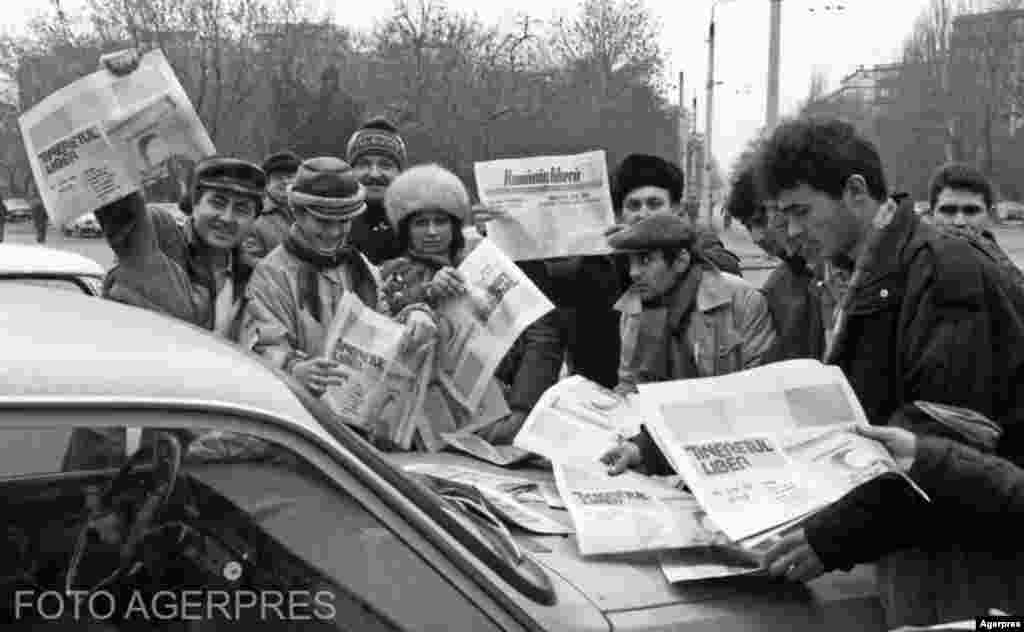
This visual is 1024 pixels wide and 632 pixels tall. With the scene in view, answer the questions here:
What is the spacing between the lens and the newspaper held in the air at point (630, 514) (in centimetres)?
240

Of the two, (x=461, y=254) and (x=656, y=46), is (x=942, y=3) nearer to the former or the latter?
(x=656, y=46)

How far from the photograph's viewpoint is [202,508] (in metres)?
1.85

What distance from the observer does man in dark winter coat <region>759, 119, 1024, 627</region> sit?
228cm

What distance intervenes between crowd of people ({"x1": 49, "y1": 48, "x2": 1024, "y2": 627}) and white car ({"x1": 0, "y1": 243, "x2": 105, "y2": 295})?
18cm

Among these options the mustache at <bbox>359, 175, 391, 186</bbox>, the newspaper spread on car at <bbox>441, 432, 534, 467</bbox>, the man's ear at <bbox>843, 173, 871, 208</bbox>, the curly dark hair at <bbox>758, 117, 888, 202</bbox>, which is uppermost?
the curly dark hair at <bbox>758, 117, 888, 202</bbox>

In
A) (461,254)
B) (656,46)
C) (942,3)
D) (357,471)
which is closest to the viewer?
(357,471)

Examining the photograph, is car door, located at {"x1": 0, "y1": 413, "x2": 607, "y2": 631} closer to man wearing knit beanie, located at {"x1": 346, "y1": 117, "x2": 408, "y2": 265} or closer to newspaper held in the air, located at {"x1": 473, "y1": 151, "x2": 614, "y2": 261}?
newspaper held in the air, located at {"x1": 473, "y1": 151, "x2": 614, "y2": 261}

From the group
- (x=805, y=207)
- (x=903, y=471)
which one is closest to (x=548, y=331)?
(x=805, y=207)

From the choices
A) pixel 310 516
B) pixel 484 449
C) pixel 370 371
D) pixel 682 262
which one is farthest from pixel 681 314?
pixel 310 516

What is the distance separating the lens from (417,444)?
3414 millimetres

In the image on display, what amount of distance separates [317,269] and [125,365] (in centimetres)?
199

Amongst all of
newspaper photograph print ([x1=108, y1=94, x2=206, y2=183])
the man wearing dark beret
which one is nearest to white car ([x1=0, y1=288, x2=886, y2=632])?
Answer: newspaper photograph print ([x1=108, y1=94, x2=206, y2=183])

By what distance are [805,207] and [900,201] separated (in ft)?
0.72

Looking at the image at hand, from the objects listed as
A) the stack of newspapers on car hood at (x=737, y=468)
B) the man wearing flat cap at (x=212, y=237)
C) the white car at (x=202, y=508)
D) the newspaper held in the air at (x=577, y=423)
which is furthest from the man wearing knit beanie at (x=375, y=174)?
the white car at (x=202, y=508)
